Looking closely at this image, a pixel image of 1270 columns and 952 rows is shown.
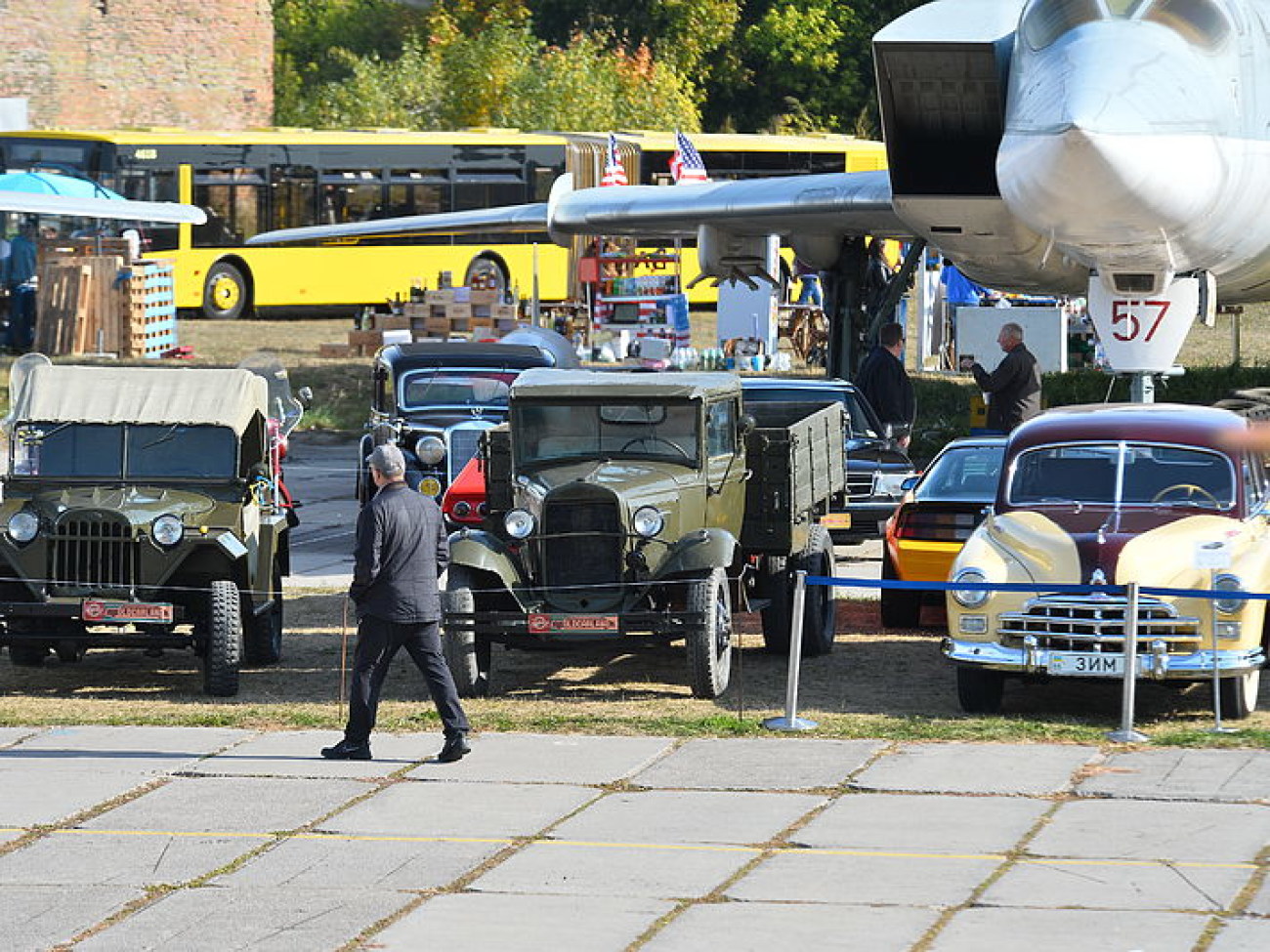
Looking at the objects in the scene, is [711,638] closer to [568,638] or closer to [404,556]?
[568,638]

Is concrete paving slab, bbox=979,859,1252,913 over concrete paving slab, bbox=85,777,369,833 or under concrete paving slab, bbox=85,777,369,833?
over

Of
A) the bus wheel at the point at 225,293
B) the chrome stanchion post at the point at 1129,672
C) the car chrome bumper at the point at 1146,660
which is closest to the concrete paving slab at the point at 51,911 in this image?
the car chrome bumper at the point at 1146,660

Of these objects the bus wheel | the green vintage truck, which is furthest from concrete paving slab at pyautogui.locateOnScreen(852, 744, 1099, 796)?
the bus wheel

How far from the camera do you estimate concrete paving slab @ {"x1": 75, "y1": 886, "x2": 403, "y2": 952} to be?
28.1 feet

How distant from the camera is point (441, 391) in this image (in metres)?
21.1

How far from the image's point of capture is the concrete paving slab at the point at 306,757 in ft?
38.2

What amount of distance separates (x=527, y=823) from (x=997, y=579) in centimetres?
358

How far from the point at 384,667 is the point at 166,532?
99.2 inches

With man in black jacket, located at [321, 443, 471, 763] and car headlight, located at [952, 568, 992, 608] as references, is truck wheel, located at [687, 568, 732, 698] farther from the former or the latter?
man in black jacket, located at [321, 443, 471, 763]

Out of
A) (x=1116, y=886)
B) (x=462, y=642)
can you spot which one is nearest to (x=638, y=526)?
(x=462, y=642)

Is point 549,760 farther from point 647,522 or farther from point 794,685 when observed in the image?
point 647,522

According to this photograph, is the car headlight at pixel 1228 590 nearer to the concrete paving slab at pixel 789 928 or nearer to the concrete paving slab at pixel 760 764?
the concrete paving slab at pixel 760 764

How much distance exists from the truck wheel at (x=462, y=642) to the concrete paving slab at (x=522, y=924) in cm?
427

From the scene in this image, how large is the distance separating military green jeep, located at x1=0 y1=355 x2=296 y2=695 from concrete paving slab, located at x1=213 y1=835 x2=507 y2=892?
12.6 feet
